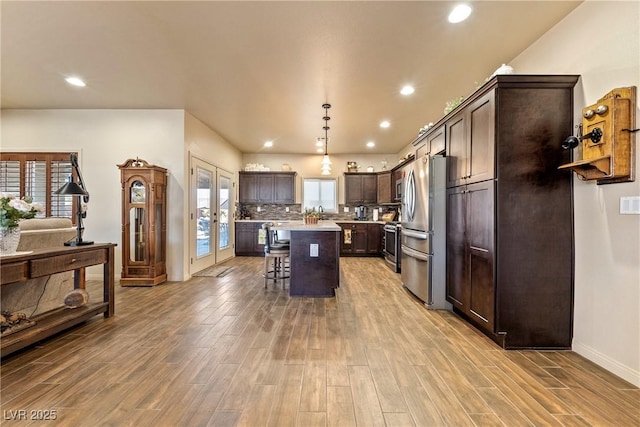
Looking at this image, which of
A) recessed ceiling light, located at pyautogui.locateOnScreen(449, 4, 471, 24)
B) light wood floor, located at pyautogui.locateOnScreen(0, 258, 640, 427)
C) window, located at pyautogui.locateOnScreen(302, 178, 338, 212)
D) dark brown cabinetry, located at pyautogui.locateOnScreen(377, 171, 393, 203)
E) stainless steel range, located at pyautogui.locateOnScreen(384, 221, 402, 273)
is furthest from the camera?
window, located at pyautogui.locateOnScreen(302, 178, 338, 212)

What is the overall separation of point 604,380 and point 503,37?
110 inches

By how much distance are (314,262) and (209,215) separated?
2956 millimetres

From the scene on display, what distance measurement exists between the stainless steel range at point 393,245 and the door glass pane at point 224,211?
370 cm

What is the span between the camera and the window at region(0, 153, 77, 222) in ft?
15.1

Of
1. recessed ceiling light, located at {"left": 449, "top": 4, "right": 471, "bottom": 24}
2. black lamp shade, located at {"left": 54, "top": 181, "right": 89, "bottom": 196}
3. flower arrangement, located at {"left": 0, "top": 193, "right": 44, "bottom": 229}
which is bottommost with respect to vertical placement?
flower arrangement, located at {"left": 0, "top": 193, "right": 44, "bottom": 229}

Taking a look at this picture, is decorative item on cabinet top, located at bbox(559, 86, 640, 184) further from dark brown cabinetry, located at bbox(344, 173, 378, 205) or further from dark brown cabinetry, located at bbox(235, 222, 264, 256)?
dark brown cabinetry, located at bbox(235, 222, 264, 256)

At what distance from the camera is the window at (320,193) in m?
7.72

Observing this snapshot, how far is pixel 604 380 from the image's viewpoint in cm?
185

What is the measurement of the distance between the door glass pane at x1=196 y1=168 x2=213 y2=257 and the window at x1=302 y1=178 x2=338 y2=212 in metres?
2.75

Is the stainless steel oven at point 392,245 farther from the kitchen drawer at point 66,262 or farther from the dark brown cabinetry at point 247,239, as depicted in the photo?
the kitchen drawer at point 66,262

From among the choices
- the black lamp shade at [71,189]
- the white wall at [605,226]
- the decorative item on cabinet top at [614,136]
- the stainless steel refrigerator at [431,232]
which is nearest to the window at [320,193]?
the stainless steel refrigerator at [431,232]

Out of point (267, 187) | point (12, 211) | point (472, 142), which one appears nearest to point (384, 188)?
point (267, 187)

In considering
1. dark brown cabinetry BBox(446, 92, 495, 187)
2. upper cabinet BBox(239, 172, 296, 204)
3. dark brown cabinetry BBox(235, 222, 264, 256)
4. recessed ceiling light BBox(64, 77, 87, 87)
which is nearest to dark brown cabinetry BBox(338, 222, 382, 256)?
upper cabinet BBox(239, 172, 296, 204)

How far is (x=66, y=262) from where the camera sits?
8.30 ft
